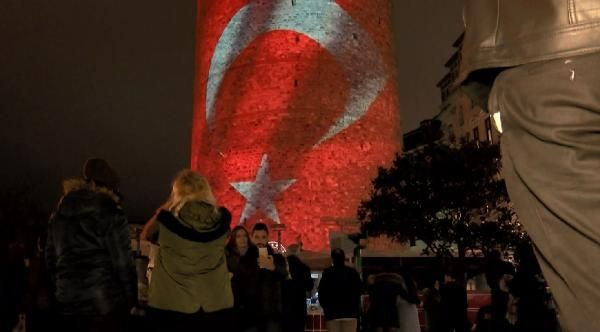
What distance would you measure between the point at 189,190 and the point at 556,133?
255 cm

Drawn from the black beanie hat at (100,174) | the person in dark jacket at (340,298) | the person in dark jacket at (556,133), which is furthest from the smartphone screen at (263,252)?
the person in dark jacket at (556,133)

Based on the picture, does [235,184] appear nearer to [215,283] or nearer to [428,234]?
[428,234]

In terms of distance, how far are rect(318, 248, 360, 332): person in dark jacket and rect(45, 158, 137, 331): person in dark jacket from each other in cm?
286

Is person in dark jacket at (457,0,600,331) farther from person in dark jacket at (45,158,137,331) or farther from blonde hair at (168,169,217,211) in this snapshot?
blonde hair at (168,169,217,211)

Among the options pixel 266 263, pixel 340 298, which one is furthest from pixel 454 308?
pixel 266 263

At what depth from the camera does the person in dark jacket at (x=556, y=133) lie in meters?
1.07

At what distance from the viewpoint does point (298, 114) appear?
60.3ft

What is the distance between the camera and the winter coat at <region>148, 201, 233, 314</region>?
3.23 metres

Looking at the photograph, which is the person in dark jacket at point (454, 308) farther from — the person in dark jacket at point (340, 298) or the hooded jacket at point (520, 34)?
the hooded jacket at point (520, 34)

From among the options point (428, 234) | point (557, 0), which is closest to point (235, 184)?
point (428, 234)

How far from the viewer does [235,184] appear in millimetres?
18609

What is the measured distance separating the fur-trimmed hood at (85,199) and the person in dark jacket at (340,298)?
2.88 metres

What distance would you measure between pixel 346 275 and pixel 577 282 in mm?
4587

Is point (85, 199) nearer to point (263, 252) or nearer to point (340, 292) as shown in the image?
point (263, 252)
